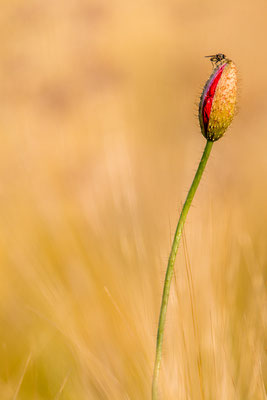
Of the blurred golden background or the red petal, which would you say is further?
the blurred golden background

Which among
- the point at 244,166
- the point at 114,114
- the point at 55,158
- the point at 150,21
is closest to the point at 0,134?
the point at 55,158

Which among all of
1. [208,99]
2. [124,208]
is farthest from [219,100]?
[124,208]

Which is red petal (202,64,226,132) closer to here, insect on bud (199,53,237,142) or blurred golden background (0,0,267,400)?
insect on bud (199,53,237,142)

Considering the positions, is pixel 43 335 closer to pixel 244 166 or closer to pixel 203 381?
pixel 203 381

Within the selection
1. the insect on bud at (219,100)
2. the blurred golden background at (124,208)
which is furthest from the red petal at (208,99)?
the blurred golden background at (124,208)

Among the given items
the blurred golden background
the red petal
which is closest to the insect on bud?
the red petal

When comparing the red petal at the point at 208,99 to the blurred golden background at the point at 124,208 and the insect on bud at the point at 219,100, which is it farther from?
the blurred golden background at the point at 124,208
